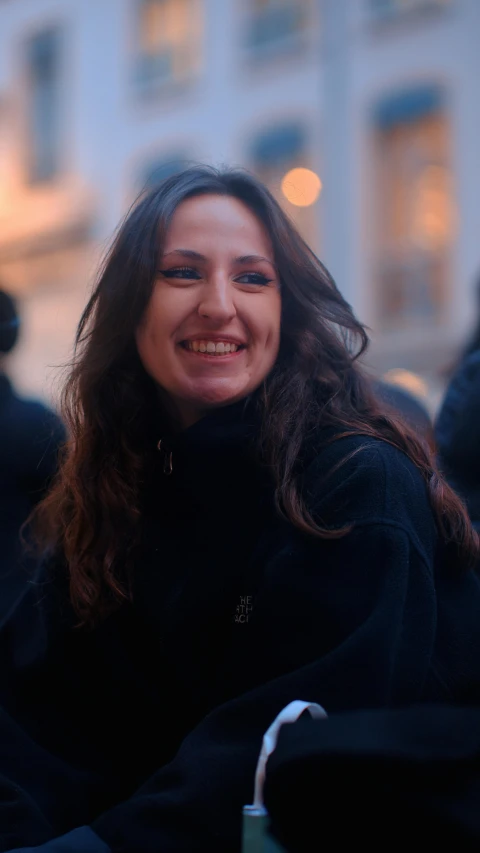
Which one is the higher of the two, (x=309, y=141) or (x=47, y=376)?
(x=309, y=141)

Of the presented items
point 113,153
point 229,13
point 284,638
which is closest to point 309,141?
point 229,13

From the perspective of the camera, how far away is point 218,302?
185 cm

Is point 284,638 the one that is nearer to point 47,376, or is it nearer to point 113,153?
point 47,376

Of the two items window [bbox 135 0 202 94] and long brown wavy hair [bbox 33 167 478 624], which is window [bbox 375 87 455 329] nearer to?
window [bbox 135 0 202 94]

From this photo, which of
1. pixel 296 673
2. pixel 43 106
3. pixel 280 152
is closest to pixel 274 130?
pixel 280 152

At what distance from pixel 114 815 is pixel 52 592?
528 millimetres

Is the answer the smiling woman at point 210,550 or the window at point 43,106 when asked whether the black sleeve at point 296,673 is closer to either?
the smiling woman at point 210,550

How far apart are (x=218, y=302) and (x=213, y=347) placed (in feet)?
0.26

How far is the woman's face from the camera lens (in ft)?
6.12

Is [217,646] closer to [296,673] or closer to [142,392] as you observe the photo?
[296,673]

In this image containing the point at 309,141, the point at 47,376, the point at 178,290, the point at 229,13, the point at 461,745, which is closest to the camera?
the point at 461,745

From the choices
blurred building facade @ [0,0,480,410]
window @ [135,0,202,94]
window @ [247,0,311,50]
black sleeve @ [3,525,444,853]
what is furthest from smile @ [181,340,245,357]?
window @ [135,0,202,94]

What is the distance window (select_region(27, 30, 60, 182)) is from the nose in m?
14.7

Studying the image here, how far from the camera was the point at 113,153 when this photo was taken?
14594 mm
